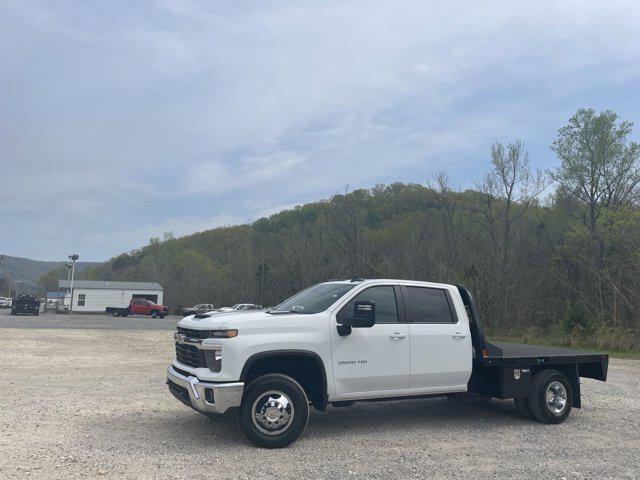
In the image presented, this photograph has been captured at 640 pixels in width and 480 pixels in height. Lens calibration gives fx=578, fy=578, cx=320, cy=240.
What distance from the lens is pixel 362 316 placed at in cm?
659

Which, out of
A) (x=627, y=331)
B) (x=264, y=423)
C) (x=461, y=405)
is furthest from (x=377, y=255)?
(x=264, y=423)

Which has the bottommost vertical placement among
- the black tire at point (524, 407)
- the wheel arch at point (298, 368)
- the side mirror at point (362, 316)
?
the black tire at point (524, 407)

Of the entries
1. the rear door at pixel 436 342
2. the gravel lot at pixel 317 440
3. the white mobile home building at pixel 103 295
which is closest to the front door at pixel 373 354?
the rear door at pixel 436 342

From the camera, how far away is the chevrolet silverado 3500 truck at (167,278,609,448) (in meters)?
6.36

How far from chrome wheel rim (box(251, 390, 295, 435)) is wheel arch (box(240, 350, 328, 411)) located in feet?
1.03

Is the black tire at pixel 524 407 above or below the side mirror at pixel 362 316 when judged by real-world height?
below

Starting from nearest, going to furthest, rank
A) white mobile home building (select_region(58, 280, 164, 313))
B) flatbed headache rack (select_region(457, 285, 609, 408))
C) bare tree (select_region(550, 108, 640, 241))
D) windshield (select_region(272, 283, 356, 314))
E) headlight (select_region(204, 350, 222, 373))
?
headlight (select_region(204, 350, 222, 373)) → windshield (select_region(272, 283, 356, 314)) → flatbed headache rack (select_region(457, 285, 609, 408)) → bare tree (select_region(550, 108, 640, 241)) → white mobile home building (select_region(58, 280, 164, 313))

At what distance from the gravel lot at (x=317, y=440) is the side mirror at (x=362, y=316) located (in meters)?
1.40

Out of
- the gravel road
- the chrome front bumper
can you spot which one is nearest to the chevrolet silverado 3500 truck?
the chrome front bumper

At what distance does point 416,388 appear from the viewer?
7.30m

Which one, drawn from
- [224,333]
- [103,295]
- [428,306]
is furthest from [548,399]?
[103,295]

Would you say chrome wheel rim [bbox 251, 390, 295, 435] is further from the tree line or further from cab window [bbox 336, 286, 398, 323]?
the tree line

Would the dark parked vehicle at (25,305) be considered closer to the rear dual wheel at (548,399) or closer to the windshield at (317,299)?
the windshield at (317,299)

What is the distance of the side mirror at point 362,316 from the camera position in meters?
6.58
